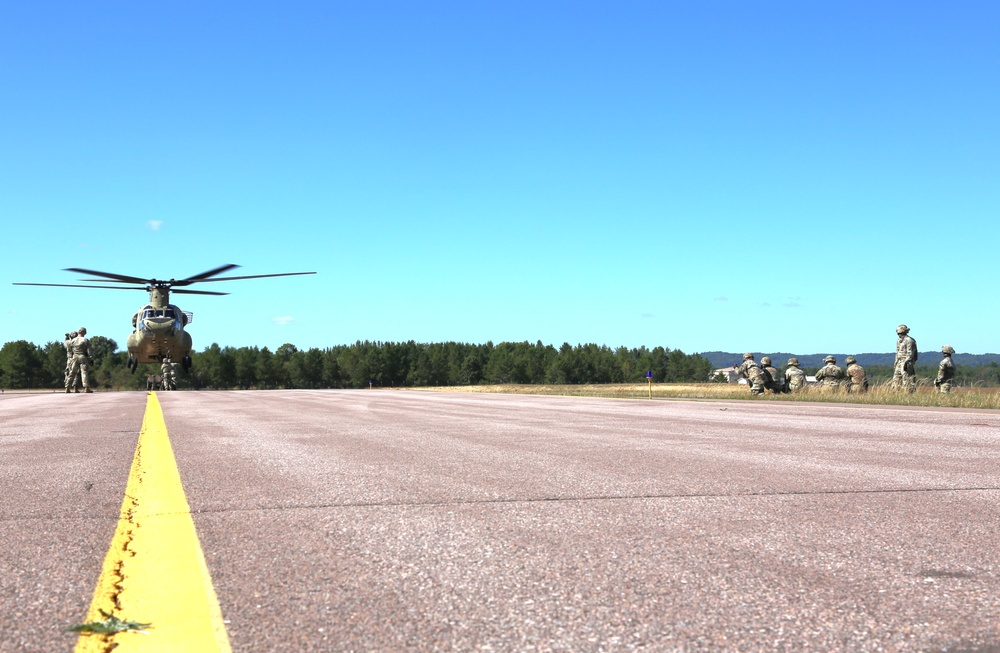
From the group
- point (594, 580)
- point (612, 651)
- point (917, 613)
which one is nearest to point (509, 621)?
point (612, 651)

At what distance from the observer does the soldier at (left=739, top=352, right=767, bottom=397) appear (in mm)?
27281

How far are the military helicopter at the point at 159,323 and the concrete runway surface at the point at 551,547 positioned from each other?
31369mm

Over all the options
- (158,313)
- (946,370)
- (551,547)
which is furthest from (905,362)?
(158,313)

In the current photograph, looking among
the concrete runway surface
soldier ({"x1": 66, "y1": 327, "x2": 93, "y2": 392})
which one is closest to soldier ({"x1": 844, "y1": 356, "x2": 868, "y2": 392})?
the concrete runway surface

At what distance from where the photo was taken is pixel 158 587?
286cm

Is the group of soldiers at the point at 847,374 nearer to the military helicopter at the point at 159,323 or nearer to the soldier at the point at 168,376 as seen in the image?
the military helicopter at the point at 159,323

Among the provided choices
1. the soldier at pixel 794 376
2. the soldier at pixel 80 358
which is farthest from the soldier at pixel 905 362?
the soldier at pixel 80 358

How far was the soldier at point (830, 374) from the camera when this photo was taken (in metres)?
26.2

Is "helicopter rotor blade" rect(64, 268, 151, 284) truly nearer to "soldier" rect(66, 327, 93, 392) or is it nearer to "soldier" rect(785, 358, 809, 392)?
"soldier" rect(66, 327, 93, 392)

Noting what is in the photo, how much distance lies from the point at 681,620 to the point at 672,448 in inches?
229

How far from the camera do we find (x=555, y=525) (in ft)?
13.1

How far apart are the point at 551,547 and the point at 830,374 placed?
25.3 m

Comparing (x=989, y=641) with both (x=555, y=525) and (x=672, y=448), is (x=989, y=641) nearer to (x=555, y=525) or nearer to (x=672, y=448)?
(x=555, y=525)

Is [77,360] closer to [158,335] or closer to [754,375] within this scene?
[158,335]
